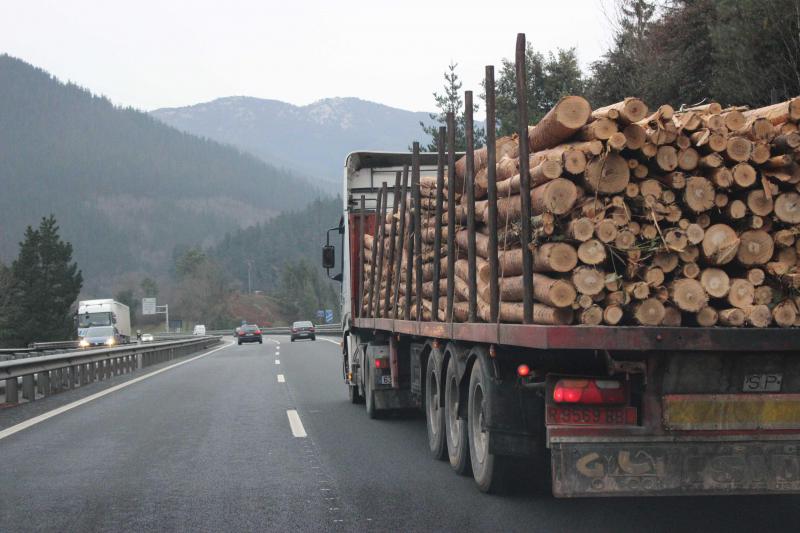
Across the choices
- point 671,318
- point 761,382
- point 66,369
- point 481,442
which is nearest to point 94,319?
point 66,369

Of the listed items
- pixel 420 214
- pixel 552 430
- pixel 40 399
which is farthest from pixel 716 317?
pixel 40 399

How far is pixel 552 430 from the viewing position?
578 cm

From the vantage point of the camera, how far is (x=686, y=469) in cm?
560

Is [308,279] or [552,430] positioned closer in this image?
[552,430]

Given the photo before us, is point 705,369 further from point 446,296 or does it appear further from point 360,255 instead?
point 360,255

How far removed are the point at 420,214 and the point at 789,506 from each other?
4215 mm

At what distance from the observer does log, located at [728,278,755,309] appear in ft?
18.5

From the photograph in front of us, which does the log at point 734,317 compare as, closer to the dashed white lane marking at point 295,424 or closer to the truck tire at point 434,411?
the truck tire at point 434,411

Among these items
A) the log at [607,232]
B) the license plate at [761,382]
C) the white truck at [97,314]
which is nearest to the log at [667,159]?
the log at [607,232]

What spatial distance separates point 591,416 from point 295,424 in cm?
669

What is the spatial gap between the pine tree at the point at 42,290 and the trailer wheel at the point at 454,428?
265 feet

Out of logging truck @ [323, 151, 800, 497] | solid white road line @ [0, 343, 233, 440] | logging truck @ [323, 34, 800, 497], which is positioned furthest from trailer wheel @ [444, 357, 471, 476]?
solid white road line @ [0, 343, 233, 440]

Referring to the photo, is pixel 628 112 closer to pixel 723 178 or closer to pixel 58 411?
pixel 723 178

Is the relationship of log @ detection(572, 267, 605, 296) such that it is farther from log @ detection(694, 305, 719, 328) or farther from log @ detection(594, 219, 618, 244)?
log @ detection(694, 305, 719, 328)
